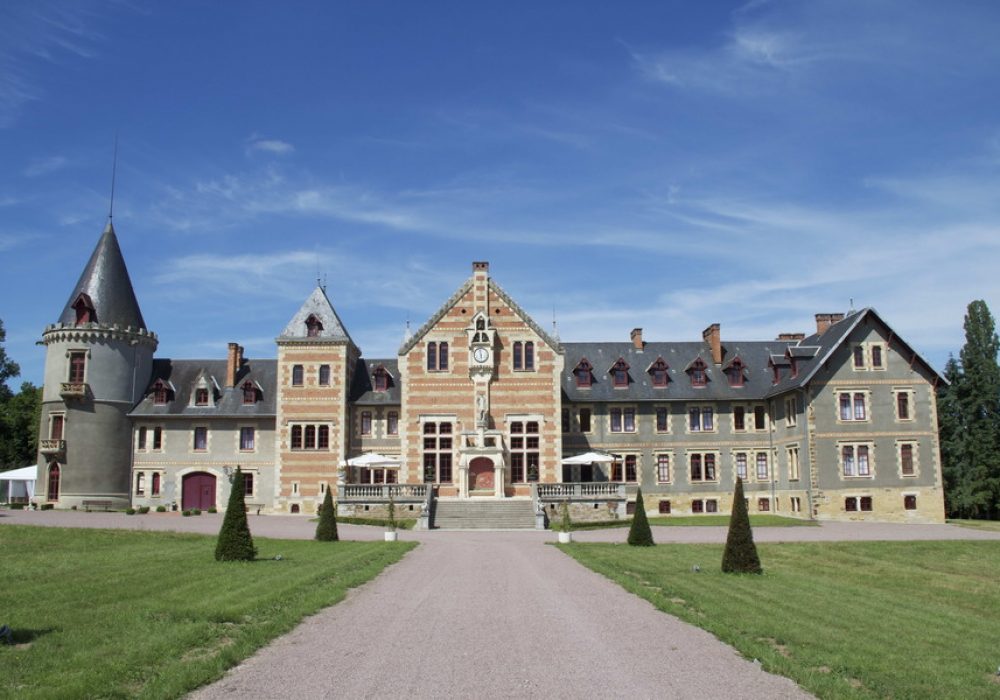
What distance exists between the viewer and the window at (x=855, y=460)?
46.2 m

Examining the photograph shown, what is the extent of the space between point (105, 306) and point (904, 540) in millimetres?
43917

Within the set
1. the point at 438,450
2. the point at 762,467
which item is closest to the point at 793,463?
the point at 762,467

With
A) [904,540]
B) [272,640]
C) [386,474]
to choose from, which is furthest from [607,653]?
[386,474]

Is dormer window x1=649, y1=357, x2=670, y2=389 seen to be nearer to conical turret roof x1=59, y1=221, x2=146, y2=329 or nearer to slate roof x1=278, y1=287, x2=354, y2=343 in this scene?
slate roof x1=278, y1=287, x2=354, y2=343

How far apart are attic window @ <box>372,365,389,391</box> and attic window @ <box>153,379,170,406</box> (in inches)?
497

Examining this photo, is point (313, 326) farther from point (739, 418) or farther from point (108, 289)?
point (739, 418)

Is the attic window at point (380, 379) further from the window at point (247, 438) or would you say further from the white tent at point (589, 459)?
the white tent at point (589, 459)

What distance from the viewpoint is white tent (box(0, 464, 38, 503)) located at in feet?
168

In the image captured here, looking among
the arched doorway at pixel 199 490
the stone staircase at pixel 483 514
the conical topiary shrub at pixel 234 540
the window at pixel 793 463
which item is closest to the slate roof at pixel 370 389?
the stone staircase at pixel 483 514

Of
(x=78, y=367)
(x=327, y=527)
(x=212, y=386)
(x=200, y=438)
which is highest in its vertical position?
(x=78, y=367)

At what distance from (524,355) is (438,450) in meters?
7.11

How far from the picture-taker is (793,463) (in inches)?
1914

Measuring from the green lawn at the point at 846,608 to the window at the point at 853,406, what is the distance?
16171 millimetres

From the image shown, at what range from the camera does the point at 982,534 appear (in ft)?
126
